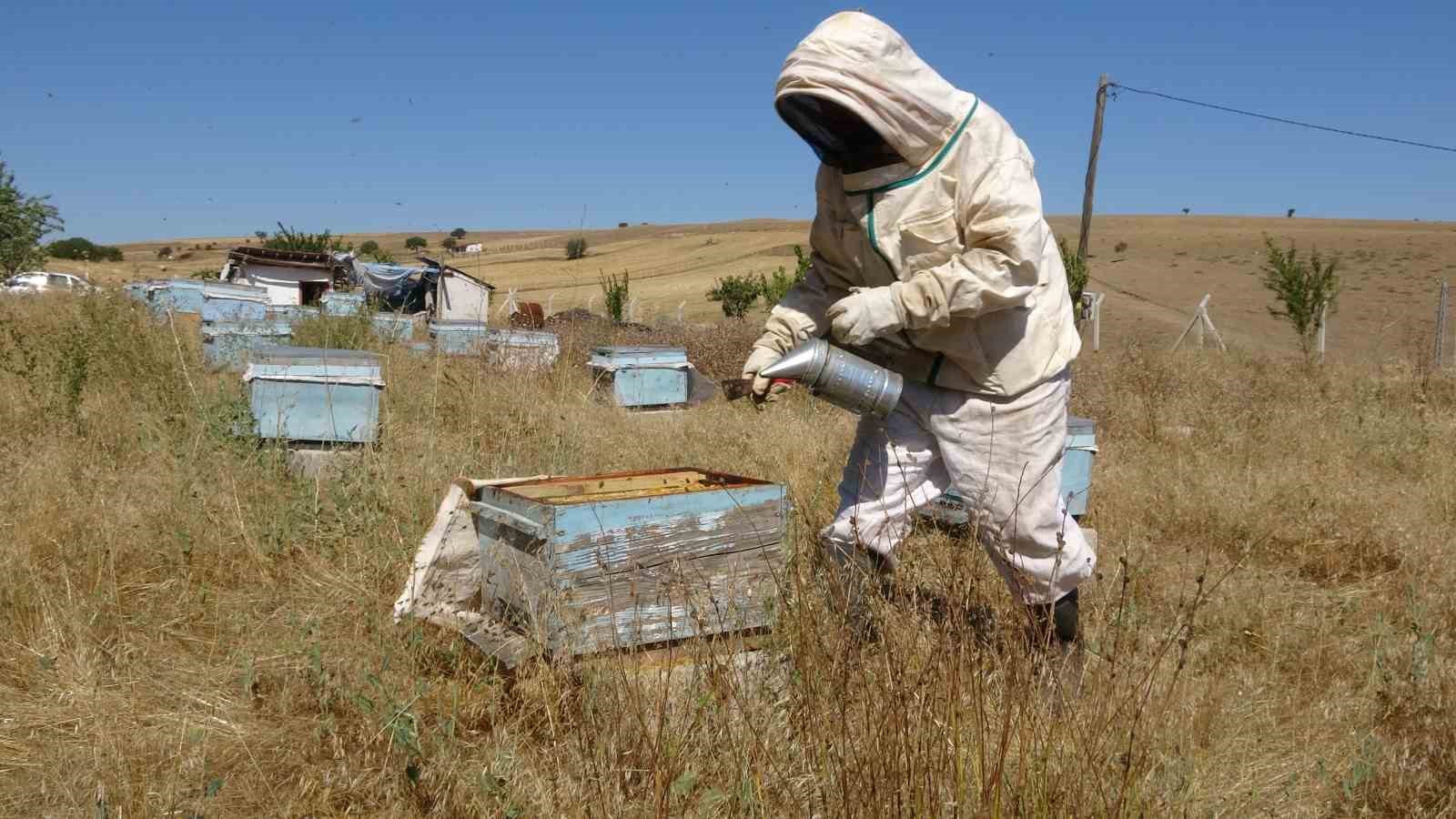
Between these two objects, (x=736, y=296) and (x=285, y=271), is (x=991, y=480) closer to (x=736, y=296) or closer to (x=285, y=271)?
(x=736, y=296)

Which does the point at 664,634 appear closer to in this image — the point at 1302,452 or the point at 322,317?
the point at 1302,452

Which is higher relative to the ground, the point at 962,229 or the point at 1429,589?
the point at 962,229

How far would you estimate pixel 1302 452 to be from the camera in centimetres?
675

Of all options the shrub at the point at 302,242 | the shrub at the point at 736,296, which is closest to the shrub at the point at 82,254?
the shrub at the point at 302,242

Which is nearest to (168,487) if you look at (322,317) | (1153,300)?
(322,317)

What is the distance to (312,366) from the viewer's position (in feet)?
16.5

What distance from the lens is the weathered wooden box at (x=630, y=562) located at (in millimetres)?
2551

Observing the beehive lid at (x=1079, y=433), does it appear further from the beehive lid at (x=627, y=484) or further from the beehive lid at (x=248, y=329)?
the beehive lid at (x=248, y=329)

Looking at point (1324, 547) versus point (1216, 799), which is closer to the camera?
point (1216, 799)

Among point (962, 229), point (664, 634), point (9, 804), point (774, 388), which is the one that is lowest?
point (9, 804)

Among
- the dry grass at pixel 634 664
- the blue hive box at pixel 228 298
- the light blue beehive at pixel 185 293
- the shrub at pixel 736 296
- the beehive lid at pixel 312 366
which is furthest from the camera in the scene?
the shrub at pixel 736 296

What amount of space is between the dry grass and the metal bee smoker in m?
0.53

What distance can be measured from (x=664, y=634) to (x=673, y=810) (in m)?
0.65

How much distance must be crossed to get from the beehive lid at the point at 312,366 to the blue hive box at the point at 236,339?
2.10 metres
